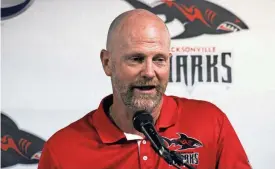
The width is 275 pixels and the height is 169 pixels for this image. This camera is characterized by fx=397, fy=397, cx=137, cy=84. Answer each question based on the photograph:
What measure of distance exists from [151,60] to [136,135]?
→ 23 centimetres

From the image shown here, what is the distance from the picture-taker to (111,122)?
44.5 inches

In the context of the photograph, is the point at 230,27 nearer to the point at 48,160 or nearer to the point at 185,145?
the point at 185,145

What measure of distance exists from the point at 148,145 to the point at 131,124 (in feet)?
0.26

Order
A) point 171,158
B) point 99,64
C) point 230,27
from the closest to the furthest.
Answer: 1. point 171,158
2. point 230,27
3. point 99,64

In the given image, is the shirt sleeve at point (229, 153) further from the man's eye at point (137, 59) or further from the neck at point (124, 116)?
the man's eye at point (137, 59)

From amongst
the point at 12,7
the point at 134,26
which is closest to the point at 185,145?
the point at 134,26

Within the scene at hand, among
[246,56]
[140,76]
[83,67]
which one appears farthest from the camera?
[83,67]

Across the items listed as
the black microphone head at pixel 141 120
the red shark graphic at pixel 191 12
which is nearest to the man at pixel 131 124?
the black microphone head at pixel 141 120

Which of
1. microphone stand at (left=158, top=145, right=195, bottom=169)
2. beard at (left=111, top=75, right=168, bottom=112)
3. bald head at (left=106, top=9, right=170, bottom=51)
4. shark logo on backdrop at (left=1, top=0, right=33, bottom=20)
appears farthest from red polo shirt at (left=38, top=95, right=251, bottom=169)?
shark logo on backdrop at (left=1, top=0, right=33, bottom=20)

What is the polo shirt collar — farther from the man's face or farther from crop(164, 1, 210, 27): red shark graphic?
crop(164, 1, 210, 27): red shark graphic

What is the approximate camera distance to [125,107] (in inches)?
43.0

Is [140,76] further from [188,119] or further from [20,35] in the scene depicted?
[20,35]

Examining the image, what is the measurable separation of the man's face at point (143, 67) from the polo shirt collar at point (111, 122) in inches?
4.6

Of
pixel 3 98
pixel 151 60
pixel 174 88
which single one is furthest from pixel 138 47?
pixel 3 98
